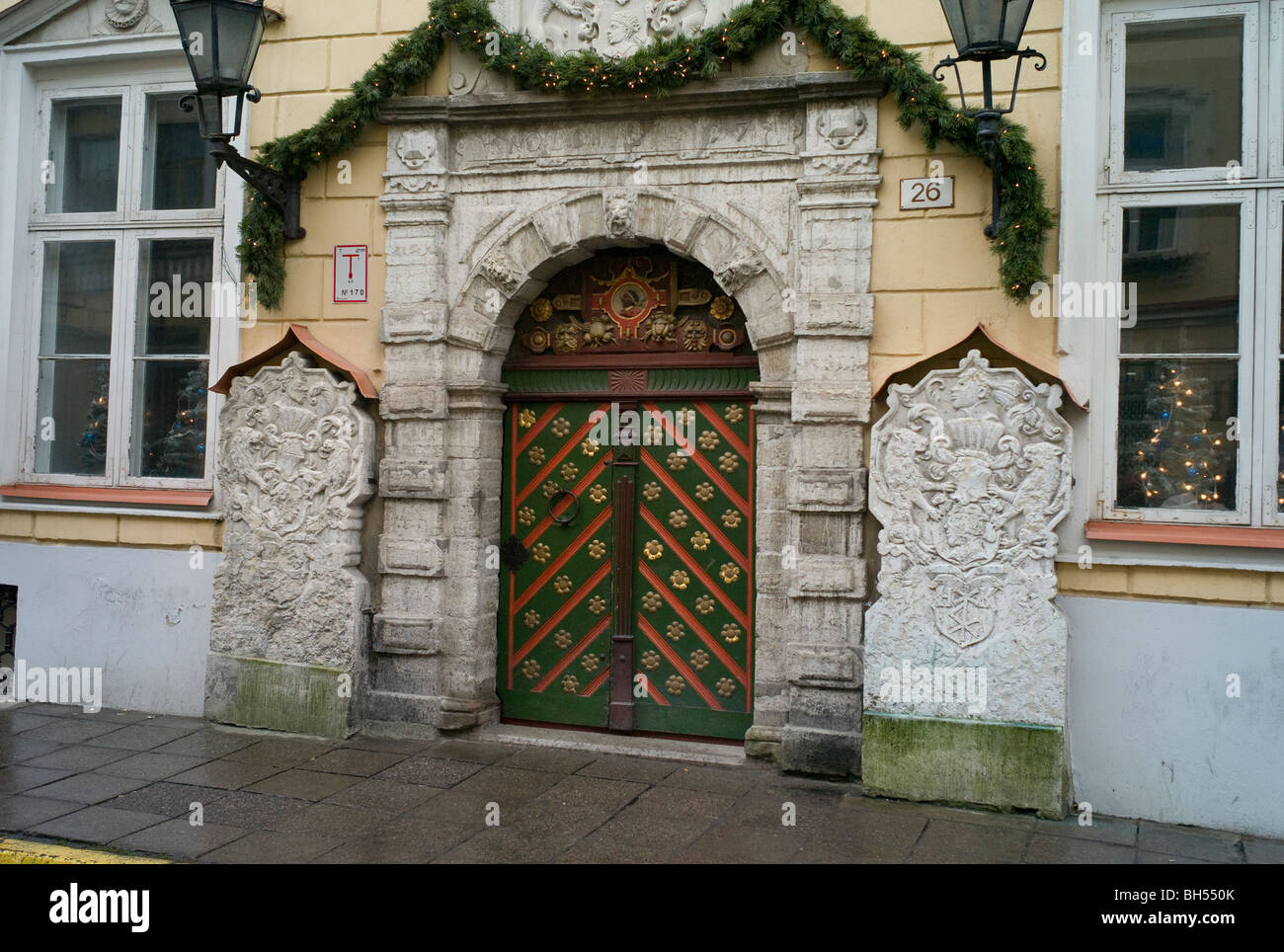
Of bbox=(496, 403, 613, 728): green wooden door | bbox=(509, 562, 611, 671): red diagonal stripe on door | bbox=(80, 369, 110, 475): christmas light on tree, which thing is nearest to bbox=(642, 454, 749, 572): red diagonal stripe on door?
bbox=(496, 403, 613, 728): green wooden door

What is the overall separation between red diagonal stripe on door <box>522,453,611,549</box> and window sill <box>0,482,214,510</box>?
197 centimetres

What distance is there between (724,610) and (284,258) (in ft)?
10.8

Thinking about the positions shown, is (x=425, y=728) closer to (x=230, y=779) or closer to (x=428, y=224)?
(x=230, y=779)

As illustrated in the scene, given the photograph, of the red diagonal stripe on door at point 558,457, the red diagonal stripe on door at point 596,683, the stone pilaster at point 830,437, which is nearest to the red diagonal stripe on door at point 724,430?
the stone pilaster at point 830,437

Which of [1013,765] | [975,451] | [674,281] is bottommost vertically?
[1013,765]

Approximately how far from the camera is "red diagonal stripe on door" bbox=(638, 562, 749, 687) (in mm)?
6363

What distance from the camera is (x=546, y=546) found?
673 cm

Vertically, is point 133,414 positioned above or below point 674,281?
below

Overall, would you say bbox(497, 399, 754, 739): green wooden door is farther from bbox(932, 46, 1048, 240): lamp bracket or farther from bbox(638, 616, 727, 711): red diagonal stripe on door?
bbox(932, 46, 1048, 240): lamp bracket

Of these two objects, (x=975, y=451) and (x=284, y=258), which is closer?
(x=975, y=451)

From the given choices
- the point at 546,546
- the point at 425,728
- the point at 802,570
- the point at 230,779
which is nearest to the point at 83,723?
the point at 230,779

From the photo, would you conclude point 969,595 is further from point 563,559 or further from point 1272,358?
point 563,559

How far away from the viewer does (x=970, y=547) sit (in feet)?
18.0

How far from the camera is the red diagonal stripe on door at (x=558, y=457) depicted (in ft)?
21.9
